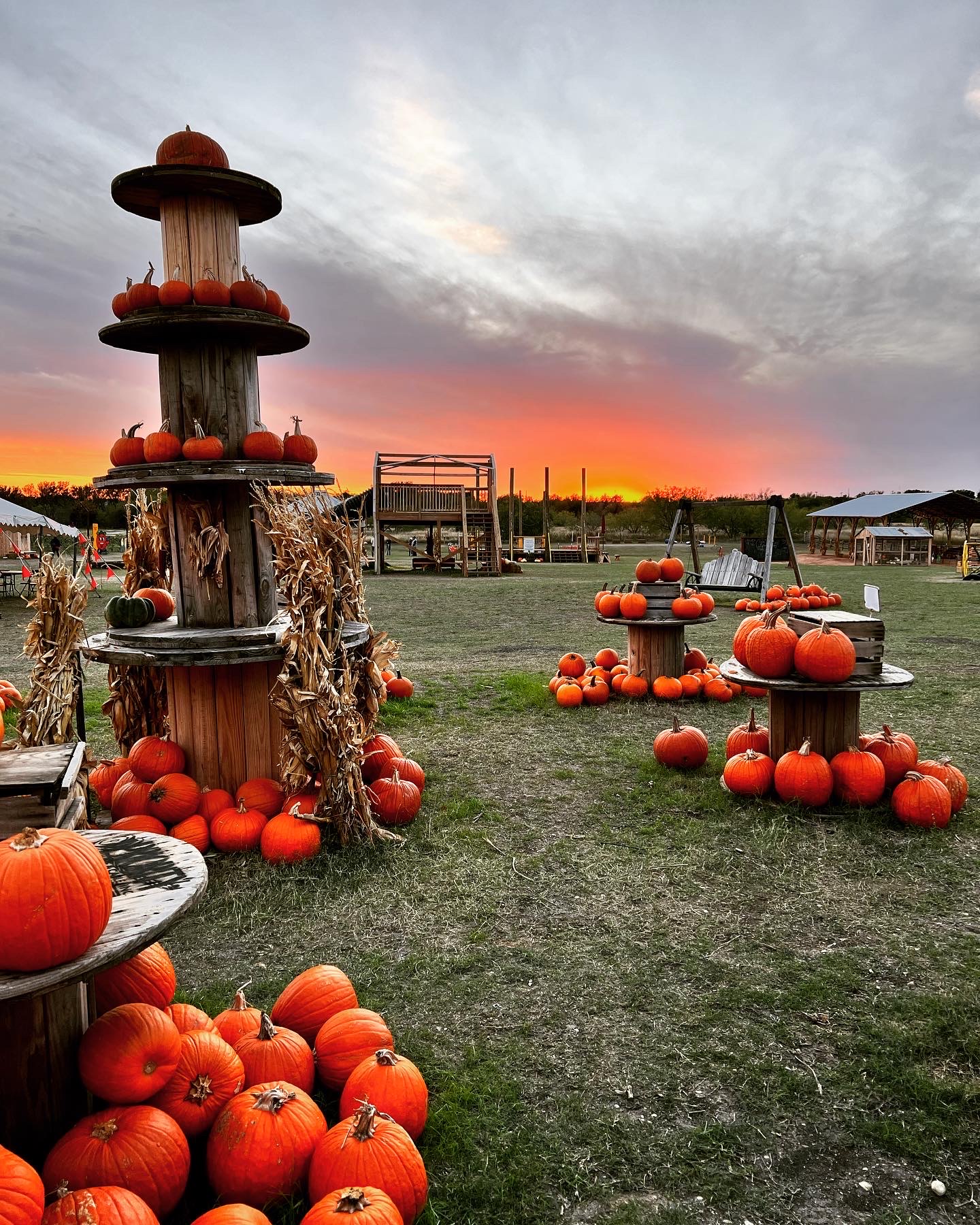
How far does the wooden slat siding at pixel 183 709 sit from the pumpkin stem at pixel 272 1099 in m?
3.11

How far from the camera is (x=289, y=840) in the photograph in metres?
4.56

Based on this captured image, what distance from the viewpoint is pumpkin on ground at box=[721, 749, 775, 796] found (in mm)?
5293

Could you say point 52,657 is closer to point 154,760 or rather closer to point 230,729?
point 154,760

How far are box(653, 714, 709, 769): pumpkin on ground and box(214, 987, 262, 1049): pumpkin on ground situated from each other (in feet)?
12.8

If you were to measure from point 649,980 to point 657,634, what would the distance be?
543cm

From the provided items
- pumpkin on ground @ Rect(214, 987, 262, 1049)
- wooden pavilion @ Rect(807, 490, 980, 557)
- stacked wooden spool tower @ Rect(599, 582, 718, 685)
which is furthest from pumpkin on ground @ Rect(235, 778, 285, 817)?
wooden pavilion @ Rect(807, 490, 980, 557)

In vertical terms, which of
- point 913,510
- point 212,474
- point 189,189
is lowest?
point 212,474

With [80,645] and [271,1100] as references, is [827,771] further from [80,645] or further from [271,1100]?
[80,645]

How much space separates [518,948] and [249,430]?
11.9 feet

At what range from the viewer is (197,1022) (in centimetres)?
256

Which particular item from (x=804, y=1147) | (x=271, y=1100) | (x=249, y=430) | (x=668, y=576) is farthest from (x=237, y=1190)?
(x=668, y=576)

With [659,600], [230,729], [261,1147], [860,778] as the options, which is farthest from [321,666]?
[659,600]

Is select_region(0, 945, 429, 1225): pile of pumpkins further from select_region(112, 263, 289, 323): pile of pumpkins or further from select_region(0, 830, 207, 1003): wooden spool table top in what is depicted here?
select_region(112, 263, 289, 323): pile of pumpkins

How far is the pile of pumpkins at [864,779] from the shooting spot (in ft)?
16.0
